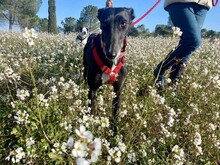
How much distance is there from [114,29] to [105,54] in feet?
1.10

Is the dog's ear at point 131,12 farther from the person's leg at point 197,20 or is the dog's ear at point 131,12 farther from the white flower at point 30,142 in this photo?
the white flower at point 30,142

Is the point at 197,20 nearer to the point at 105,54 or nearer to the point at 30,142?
the point at 105,54

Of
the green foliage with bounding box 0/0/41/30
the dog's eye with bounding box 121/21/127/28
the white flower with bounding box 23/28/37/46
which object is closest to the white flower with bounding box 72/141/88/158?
the white flower with bounding box 23/28/37/46

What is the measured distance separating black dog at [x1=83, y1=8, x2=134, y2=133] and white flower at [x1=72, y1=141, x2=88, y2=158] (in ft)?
7.79

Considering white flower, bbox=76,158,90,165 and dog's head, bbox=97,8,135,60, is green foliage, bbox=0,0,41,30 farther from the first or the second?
white flower, bbox=76,158,90,165

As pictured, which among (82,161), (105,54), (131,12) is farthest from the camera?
(131,12)

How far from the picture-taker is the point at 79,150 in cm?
97

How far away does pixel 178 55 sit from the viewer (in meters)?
4.64

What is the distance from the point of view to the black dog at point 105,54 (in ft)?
11.1

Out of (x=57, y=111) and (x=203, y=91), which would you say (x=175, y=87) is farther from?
(x=57, y=111)

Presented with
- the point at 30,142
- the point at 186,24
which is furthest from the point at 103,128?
the point at 186,24

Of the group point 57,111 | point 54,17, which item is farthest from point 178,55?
point 54,17

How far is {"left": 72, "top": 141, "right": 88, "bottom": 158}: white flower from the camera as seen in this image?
3.17ft

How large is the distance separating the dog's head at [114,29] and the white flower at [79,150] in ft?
7.37
